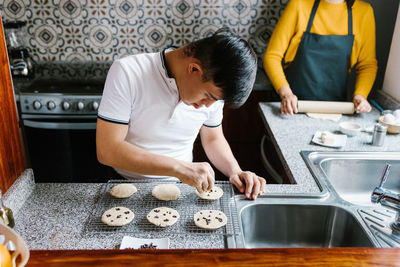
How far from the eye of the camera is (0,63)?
109cm

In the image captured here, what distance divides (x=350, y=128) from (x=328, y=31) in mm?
767

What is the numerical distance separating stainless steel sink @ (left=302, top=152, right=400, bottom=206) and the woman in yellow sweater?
670 millimetres

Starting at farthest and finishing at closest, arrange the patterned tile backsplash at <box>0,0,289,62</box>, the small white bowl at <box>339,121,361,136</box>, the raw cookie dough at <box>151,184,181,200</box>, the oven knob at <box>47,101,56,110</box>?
the patterned tile backsplash at <box>0,0,289,62</box>
the oven knob at <box>47,101,56,110</box>
the small white bowl at <box>339,121,361,136</box>
the raw cookie dough at <box>151,184,181,200</box>

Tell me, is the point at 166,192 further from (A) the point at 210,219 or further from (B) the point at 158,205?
(A) the point at 210,219

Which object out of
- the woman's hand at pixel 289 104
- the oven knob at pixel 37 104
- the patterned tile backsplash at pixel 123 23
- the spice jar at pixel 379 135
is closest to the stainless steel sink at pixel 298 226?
the spice jar at pixel 379 135

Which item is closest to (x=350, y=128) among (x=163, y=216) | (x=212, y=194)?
(x=212, y=194)

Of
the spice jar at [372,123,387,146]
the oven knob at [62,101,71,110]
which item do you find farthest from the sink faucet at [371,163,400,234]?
the oven knob at [62,101,71,110]

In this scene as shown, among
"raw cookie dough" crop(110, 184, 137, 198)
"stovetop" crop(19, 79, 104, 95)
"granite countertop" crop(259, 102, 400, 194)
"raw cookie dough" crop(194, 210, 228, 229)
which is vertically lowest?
"granite countertop" crop(259, 102, 400, 194)

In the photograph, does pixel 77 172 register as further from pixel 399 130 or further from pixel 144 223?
pixel 399 130

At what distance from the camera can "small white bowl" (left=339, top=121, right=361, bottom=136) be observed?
6.01 ft

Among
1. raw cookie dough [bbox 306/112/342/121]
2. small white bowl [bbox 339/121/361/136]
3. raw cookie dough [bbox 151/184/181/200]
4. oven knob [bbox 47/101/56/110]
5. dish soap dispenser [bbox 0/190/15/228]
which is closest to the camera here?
dish soap dispenser [bbox 0/190/15/228]

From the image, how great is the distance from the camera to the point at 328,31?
2.31m

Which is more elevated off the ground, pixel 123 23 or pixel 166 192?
pixel 123 23

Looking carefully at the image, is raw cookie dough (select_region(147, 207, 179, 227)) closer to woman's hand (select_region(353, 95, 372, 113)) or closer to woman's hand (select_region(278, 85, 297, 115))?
woman's hand (select_region(278, 85, 297, 115))
